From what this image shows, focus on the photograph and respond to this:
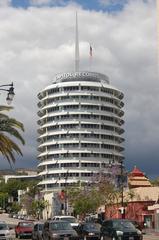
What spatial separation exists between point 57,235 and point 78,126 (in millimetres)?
141291

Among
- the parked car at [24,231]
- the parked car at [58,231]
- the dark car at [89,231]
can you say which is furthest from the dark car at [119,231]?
the parked car at [24,231]

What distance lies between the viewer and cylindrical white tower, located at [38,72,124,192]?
564 feet

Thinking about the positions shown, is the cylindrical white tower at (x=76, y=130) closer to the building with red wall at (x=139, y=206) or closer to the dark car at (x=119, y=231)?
the building with red wall at (x=139, y=206)

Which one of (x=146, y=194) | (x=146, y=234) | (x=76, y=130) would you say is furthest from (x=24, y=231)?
(x=76, y=130)

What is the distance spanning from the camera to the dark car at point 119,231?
32.3 meters

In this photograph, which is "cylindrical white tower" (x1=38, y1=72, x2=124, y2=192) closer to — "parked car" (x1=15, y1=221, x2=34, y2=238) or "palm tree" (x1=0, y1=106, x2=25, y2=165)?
"parked car" (x1=15, y1=221, x2=34, y2=238)

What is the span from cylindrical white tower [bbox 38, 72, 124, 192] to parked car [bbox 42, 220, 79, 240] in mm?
132395

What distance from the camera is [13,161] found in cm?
3553

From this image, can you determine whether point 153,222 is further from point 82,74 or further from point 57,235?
point 82,74

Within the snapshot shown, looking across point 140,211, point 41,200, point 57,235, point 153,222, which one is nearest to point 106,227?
point 57,235

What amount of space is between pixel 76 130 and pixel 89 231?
131530 millimetres

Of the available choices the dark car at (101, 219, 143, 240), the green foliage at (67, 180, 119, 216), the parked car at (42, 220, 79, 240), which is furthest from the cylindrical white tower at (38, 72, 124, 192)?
the dark car at (101, 219, 143, 240)

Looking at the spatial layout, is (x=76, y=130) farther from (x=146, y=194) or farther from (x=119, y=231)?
(x=119, y=231)

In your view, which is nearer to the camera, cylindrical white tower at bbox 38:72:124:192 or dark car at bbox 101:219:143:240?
dark car at bbox 101:219:143:240
